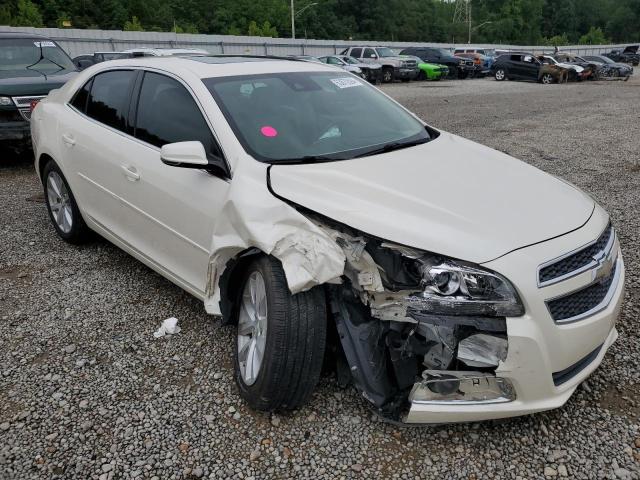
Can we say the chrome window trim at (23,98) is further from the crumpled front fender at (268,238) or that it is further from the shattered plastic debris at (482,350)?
the shattered plastic debris at (482,350)

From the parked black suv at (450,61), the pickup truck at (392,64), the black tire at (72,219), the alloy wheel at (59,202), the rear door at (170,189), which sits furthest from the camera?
the parked black suv at (450,61)

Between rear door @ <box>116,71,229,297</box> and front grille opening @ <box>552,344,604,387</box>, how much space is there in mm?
1817

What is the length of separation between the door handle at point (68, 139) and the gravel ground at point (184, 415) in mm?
989

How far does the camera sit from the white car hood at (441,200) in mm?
2383

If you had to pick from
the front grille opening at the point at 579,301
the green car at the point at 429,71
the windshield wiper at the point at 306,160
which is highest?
the windshield wiper at the point at 306,160

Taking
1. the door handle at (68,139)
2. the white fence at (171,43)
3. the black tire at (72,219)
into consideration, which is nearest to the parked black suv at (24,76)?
the black tire at (72,219)

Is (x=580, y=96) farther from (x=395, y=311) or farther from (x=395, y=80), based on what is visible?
(x=395, y=311)

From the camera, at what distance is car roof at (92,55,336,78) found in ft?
11.5

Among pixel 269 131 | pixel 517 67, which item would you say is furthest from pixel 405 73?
pixel 269 131

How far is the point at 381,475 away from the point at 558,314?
1019 millimetres

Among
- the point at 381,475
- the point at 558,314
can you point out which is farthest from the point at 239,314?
the point at 558,314

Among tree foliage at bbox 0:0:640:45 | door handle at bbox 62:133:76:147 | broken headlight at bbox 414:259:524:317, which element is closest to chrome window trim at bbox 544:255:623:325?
broken headlight at bbox 414:259:524:317

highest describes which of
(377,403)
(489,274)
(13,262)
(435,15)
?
(489,274)

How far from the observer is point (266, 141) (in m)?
3.10
